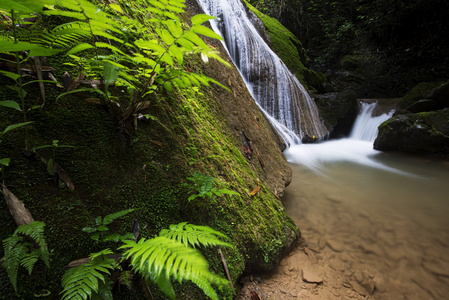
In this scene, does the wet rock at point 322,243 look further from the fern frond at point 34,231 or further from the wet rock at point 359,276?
the fern frond at point 34,231

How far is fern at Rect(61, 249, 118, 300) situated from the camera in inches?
29.2

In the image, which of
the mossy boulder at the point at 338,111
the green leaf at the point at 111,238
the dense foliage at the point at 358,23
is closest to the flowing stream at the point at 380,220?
the green leaf at the point at 111,238

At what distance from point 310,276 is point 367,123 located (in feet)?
34.8

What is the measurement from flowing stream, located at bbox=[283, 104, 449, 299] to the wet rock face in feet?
2.32

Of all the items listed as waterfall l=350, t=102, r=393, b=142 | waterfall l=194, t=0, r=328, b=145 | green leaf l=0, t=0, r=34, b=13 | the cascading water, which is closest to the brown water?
the cascading water

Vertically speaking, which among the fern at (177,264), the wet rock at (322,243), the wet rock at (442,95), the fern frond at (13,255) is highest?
the wet rock at (442,95)

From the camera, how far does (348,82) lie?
14031 millimetres

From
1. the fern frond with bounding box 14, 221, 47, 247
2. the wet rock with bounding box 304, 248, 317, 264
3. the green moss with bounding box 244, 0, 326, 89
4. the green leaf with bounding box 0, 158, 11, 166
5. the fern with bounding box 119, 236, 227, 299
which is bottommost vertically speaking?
the wet rock with bounding box 304, 248, 317, 264

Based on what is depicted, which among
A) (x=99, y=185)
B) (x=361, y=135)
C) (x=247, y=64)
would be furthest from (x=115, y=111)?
(x=361, y=135)

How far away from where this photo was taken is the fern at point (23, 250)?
0.73 m

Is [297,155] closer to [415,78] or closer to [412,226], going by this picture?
[412,226]

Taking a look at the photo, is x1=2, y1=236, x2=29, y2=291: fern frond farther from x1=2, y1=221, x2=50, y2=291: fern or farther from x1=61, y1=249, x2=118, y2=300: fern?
x1=61, y1=249, x2=118, y2=300: fern

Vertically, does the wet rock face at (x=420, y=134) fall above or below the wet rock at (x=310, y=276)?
above

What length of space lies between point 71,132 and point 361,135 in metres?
11.8
